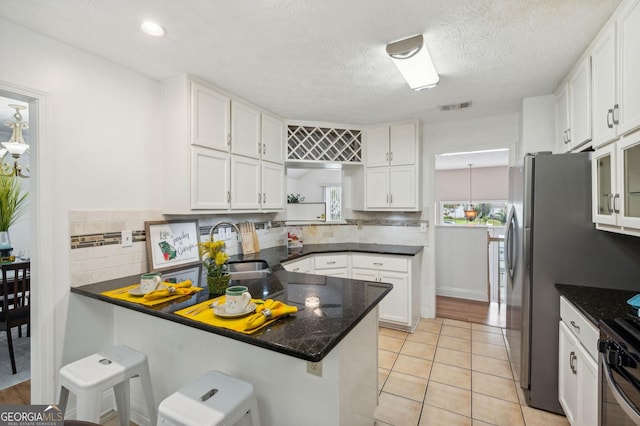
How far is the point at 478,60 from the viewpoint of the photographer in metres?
2.01

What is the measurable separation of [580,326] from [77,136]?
3183 mm

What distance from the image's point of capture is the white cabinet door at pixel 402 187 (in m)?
3.37

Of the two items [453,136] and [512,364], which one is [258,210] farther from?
[512,364]

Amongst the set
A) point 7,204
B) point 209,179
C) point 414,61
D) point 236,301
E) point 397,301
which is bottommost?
point 397,301

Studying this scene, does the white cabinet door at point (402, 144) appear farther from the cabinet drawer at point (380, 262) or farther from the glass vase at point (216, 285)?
the glass vase at point (216, 285)

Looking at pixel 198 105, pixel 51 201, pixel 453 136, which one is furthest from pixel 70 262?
pixel 453 136

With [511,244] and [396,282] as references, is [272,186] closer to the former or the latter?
[396,282]

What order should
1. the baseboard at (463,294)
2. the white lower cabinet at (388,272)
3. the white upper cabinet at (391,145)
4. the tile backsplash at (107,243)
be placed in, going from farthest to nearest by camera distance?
the baseboard at (463,294) < the white upper cabinet at (391,145) < the white lower cabinet at (388,272) < the tile backsplash at (107,243)

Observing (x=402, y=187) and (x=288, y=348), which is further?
(x=402, y=187)

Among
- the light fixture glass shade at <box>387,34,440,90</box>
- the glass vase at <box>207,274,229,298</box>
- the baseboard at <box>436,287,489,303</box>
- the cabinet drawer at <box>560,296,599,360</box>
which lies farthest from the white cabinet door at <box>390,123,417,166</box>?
the glass vase at <box>207,274,229,298</box>

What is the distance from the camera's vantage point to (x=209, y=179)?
239 centimetres

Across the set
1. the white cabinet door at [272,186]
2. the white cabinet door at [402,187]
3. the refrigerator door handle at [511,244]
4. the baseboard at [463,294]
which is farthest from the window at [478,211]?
the white cabinet door at [272,186]

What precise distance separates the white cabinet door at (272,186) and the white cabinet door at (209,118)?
0.58 m

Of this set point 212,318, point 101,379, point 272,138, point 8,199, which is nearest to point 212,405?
point 212,318
